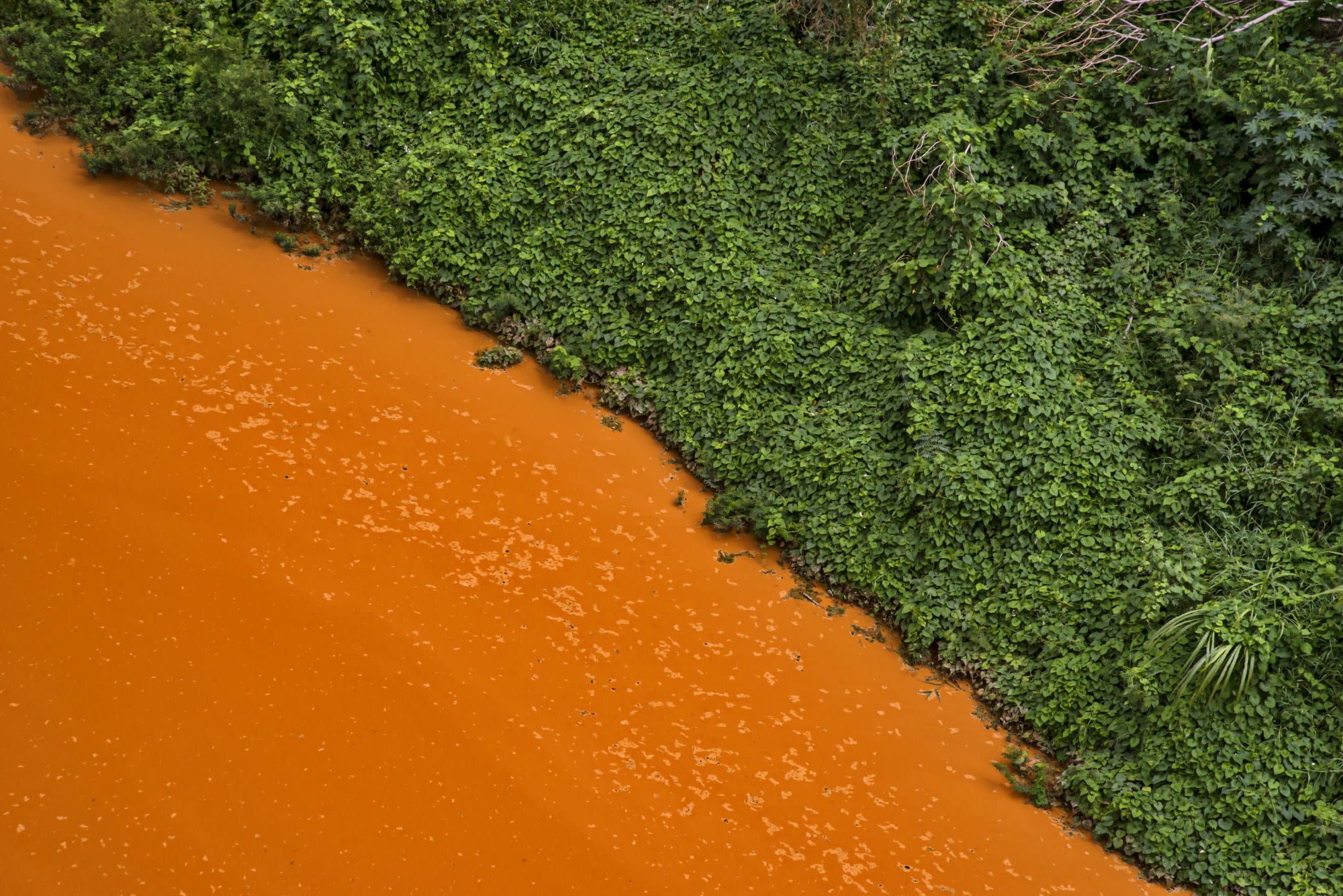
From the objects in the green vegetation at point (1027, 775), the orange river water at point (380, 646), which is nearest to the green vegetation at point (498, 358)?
the orange river water at point (380, 646)

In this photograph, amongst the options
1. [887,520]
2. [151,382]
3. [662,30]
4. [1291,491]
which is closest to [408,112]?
[662,30]

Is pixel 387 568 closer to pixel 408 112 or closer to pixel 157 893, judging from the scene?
pixel 157 893

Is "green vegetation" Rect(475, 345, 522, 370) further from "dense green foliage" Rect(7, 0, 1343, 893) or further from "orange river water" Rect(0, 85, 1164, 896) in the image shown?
"dense green foliage" Rect(7, 0, 1343, 893)

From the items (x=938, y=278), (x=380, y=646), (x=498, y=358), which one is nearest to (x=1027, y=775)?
(x=938, y=278)

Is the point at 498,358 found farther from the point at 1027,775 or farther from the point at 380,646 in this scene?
the point at 1027,775

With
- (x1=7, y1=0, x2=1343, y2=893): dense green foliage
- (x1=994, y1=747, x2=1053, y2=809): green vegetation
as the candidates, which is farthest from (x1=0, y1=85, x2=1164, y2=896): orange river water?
(x1=7, y1=0, x2=1343, y2=893): dense green foliage

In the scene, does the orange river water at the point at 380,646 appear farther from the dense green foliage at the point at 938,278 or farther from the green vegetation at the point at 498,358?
the dense green foliage at the point at 938,278
